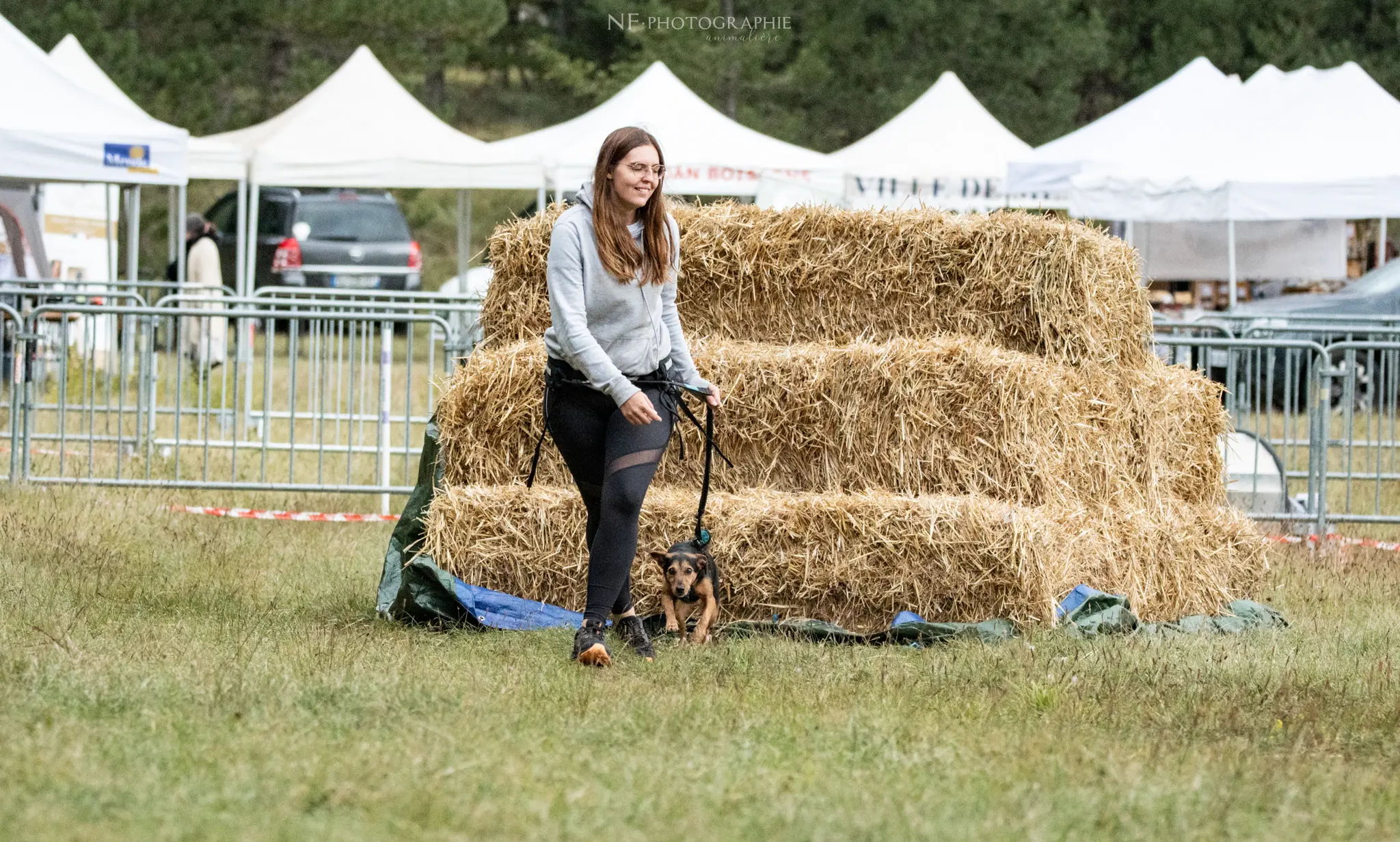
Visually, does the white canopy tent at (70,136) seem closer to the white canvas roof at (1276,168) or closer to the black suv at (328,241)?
the white canvas roof at (1276,168)

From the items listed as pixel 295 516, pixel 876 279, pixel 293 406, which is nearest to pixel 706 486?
pixel 876 279

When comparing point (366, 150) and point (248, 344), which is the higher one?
point (366, 150)

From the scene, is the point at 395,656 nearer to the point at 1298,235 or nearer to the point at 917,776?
the point at 917,776

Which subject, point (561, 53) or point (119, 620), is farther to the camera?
point (561, 53)

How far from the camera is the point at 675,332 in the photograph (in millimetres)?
6551

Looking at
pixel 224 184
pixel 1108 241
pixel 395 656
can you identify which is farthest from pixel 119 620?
pixel 224 184

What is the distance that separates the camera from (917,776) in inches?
183

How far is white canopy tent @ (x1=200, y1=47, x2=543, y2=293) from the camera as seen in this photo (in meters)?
18.6

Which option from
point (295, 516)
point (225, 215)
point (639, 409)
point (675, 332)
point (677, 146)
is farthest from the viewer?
point (225, 215)

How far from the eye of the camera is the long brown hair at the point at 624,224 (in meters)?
6.18

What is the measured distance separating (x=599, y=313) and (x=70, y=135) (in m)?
8.29

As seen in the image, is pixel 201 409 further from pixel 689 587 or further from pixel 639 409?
pixel 639 409

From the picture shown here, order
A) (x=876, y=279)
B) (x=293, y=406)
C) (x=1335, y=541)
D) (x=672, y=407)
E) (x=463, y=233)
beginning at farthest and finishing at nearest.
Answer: (x=463, y=233)
(x=293, y=406)
(x=1335, y=541)
(x=876, y=279)
(x=672, y=407)

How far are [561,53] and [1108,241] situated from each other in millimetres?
35054
